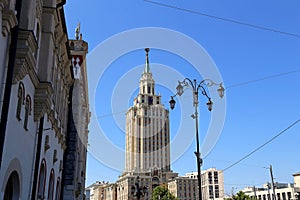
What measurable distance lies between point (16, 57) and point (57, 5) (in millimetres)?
5994

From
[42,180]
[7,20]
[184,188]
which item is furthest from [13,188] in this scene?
[184,188]

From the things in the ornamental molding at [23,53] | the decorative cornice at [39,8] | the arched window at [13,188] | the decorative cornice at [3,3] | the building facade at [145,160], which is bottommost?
the arched window at [13,188]

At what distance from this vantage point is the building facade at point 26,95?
8266 millimetres

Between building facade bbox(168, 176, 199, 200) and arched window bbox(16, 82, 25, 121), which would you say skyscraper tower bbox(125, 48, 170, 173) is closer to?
building facade bbox(168, 176, 199, 200)

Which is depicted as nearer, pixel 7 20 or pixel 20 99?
pixel 7 20

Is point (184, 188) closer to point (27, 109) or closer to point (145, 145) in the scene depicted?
point (145, 145)

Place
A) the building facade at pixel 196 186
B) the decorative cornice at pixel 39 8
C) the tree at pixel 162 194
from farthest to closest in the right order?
the building facade at pixel 196 186
the tree at pixel 162 194
the decorative cornice at pixel 39 8

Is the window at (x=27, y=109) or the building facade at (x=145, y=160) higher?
the building facade at (x=145, y=160)

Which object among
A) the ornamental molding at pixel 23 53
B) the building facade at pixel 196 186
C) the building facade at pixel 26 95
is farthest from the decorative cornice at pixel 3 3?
the building facade at pixel 196 186

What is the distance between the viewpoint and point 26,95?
1035cm

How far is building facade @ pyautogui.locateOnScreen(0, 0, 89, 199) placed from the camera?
8266mm

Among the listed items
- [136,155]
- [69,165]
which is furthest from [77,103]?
[136,155]

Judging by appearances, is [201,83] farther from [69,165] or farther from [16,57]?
[69,165]

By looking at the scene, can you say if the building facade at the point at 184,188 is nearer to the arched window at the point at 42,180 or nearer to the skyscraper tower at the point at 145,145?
the skyscraper tower at the point at 145,145
